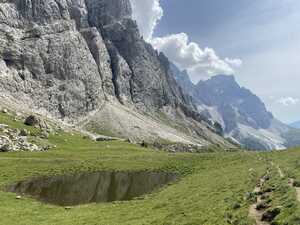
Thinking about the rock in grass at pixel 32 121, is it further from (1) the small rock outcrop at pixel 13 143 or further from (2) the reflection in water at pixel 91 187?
(2) the reflection in water at pixel 91 187

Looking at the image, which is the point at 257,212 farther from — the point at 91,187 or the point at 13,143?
the point at 13,143

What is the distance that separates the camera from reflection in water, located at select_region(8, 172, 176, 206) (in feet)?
179

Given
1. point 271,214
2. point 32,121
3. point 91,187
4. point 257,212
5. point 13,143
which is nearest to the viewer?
point 271,214

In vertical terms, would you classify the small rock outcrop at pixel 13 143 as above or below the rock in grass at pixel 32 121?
below

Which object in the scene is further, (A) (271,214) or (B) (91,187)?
(B) (91,187)

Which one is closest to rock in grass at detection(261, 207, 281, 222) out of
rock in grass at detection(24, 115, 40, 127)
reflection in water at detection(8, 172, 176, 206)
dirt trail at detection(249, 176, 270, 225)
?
dirt trail at detection(249, 176, 270, 225)

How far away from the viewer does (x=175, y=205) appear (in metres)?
40.1

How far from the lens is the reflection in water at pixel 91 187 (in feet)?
179

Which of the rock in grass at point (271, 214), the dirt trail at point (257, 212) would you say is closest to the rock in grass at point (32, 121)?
the dirt trail at point (257, 212)

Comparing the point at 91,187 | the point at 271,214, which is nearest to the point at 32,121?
the point at 91,187

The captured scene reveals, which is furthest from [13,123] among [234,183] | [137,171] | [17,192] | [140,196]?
[234,183]

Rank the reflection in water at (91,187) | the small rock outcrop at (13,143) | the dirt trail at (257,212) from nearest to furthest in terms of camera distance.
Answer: the dirt trail at (257,212), the reflection in water at (91,187), the small rock outcrop at (13,143)

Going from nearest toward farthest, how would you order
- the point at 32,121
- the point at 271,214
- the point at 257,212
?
the point at 271,214 → the point at 257,212 → the point at 32,121

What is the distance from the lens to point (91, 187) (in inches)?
2500
